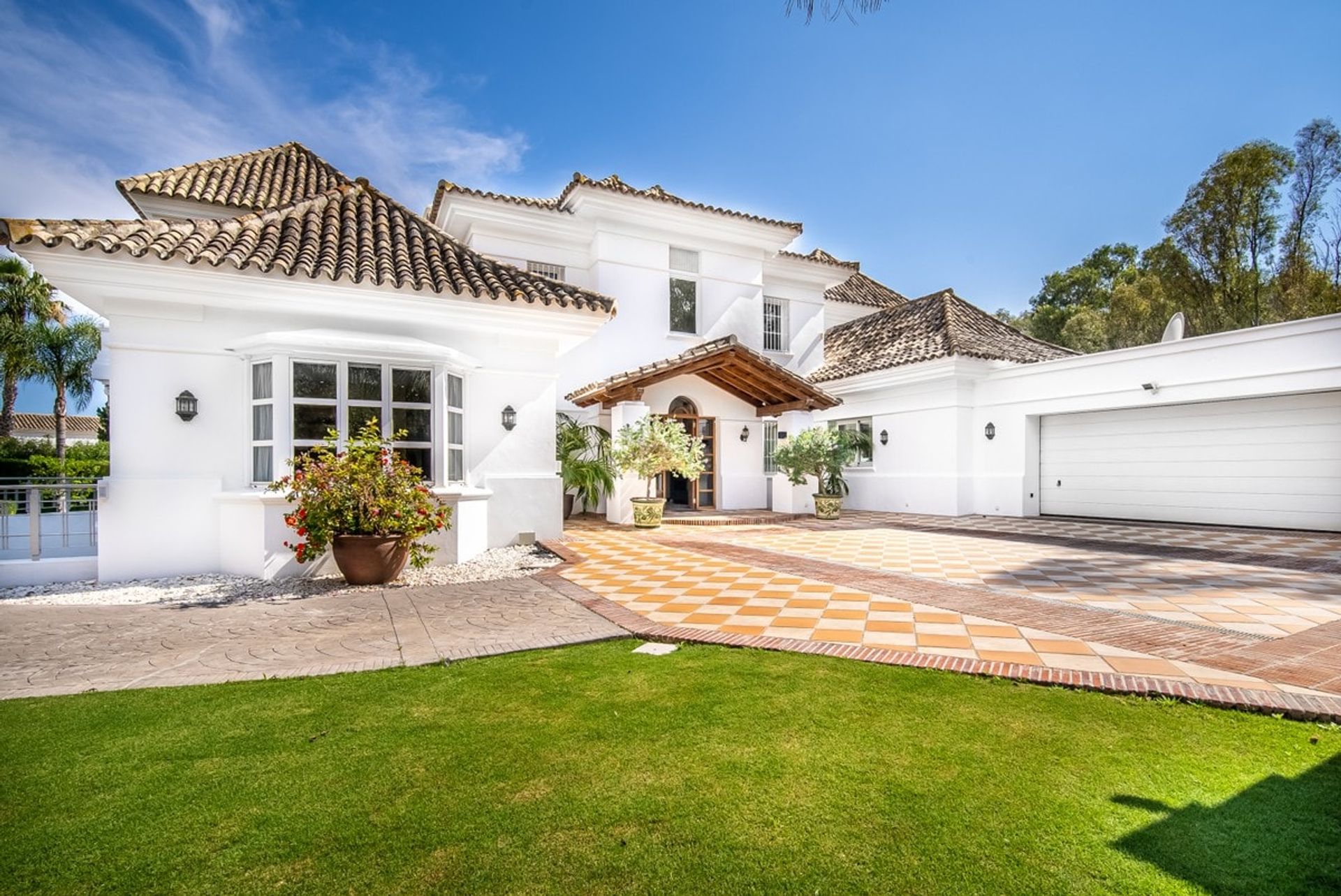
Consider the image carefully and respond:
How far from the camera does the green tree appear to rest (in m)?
22.9

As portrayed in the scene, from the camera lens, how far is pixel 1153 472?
46.9 ft

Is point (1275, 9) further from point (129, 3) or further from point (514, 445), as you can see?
point (129, 3)

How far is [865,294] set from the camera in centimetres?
2703

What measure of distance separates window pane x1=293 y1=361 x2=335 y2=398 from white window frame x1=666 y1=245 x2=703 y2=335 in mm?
10881

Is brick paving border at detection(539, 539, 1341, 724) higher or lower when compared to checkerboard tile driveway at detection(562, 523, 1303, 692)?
higher

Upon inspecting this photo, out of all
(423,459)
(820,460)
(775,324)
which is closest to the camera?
(423,459)

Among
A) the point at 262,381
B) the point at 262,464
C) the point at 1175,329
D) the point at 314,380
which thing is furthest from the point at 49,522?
the point at 1175,329

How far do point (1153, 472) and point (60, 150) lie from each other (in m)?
23.5

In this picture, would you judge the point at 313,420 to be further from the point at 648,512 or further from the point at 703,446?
the point at 703,446

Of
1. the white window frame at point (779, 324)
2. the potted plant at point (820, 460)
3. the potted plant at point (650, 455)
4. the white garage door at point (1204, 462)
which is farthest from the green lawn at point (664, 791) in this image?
the white window frame at point (779, 324)

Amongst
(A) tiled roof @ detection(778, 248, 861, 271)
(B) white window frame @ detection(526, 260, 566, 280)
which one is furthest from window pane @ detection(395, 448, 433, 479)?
(A) tiled roof @ detection(778, 248, 861, 271)

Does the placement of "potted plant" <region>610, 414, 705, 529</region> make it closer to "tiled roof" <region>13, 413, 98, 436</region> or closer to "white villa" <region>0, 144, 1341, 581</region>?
"white villa" <region>0, 144, 1341, 581</region>

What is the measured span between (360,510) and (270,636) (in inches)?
85.8

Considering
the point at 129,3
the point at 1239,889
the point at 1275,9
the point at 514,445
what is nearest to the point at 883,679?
the point at 1239,889
